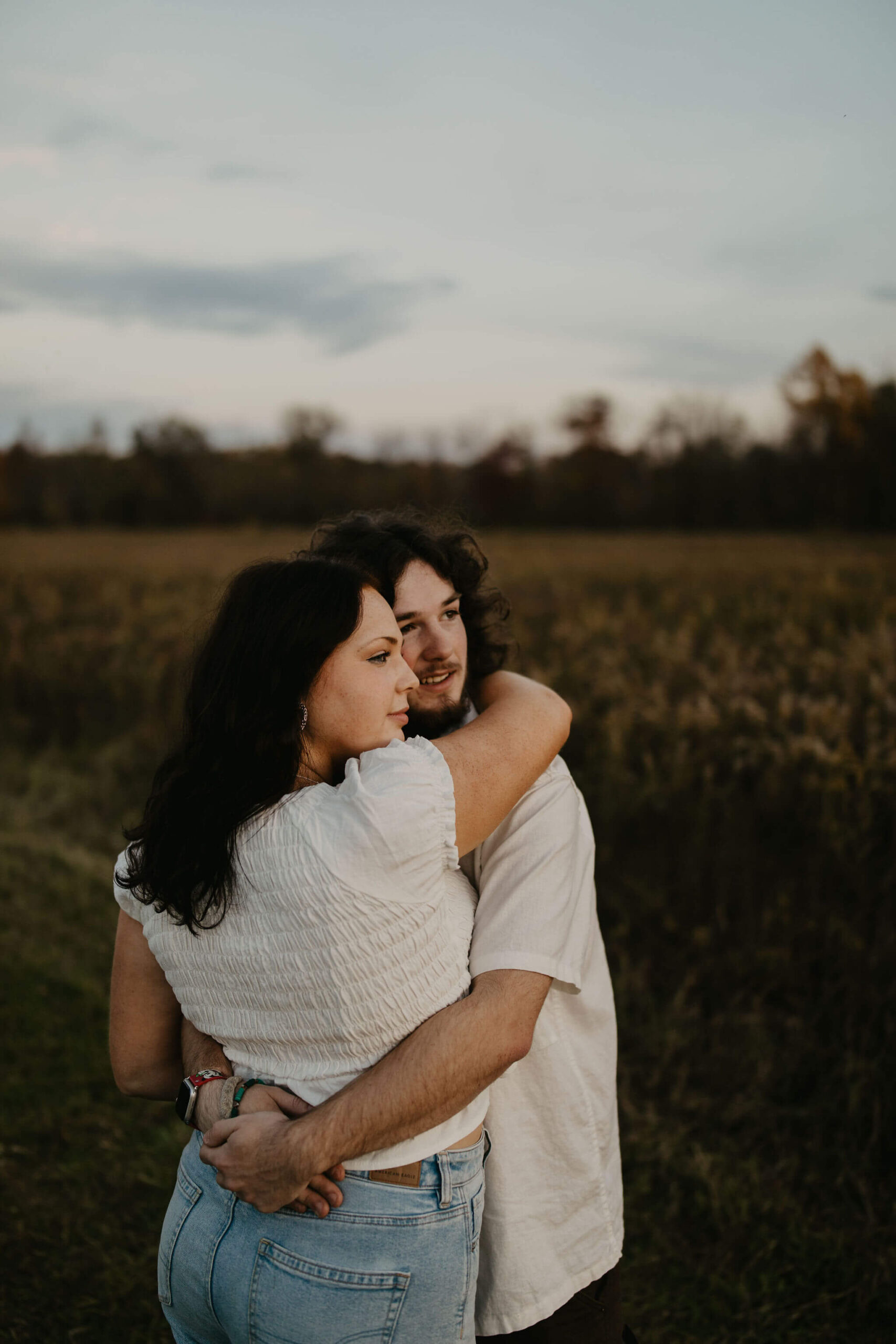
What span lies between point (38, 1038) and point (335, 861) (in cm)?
363

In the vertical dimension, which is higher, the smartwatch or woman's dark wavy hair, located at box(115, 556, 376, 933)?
woman's dark wavy hair, located at box(115, 556, 376, 933)

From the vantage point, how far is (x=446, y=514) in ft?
9.01

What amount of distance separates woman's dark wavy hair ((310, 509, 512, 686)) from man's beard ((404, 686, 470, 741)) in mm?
191

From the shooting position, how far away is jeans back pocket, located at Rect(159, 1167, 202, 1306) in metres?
1.45

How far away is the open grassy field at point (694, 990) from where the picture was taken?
2941mm

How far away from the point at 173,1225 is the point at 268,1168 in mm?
275

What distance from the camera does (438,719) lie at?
224 centimetres

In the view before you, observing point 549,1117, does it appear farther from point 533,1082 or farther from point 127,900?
point 127,900

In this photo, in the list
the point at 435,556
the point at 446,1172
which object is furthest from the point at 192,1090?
the point at 435,556

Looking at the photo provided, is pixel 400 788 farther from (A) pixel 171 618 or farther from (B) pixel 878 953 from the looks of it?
(A) pixel 171 618

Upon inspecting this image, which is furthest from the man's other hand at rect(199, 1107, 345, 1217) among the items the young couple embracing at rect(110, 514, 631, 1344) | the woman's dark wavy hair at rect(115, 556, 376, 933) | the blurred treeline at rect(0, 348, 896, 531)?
the blurred treeline at rect(0, 348, 896, 531)

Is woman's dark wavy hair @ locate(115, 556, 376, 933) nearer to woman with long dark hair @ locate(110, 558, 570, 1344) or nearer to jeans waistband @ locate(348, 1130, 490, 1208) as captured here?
woman with long dark hair @ locate(110, 558, 570, 1344)

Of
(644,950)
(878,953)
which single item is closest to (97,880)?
(644,950)

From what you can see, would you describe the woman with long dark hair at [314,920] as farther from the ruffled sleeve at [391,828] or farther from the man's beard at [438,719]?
the man's beard at [438,719]
